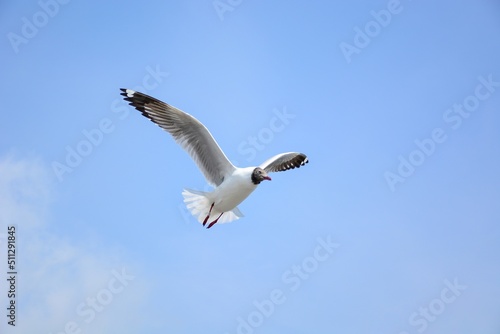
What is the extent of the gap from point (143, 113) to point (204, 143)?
0.68 meters

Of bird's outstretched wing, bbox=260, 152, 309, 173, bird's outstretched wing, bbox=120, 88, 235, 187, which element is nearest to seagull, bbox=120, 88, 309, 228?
bird's outstretched wing, bbox=120, 88, 235, 187

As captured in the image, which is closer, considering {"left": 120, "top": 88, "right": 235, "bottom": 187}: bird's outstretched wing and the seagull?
the seagull

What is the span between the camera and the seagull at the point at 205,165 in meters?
4.60

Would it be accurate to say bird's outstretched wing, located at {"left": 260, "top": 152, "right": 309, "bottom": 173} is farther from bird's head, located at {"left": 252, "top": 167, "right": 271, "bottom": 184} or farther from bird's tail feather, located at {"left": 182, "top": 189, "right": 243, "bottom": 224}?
bird's tail feather, located at {"left": 182, "top": 189, "right": 243, "bottom": 224}

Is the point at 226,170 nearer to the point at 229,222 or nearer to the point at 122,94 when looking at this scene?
the point at 229,222

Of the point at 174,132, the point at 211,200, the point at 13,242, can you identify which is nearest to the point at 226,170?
the point at 211,200

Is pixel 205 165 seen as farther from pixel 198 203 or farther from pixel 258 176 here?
pixel 258 176

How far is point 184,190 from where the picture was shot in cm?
488

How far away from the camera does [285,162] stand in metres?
5.65

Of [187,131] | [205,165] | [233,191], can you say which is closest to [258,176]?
[233,191]

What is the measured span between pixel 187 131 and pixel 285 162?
1.39 m

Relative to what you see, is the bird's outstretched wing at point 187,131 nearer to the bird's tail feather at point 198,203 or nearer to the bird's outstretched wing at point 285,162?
the bird's tail feather at point 198,203

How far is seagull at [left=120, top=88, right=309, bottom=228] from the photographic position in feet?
15.1

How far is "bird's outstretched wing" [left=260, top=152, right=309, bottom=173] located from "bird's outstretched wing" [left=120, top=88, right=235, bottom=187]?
61 cm
